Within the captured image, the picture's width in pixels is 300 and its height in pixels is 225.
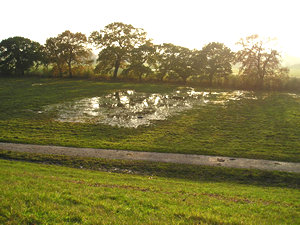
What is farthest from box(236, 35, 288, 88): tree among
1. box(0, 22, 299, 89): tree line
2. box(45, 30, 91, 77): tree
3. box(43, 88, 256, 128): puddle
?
box(45, 30, 91, 77): tree

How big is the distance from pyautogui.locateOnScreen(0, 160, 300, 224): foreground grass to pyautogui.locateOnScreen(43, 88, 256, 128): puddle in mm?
14786

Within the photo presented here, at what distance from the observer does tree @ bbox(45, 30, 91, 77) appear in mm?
69375

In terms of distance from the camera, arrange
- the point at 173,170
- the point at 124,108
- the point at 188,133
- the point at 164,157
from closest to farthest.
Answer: the point at 173,170
the point at 164,157
the point at 188,133
the point at 124,108

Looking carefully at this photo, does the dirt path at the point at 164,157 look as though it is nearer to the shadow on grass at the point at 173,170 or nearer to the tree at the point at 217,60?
the shadow on grass at the point at 173,170

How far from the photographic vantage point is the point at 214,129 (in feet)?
82.6

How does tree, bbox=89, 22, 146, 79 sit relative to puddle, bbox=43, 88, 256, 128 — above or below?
above

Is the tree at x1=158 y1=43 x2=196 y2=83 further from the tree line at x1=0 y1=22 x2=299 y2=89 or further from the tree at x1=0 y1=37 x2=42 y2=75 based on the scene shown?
the tree at x1=0 y1=37 x2=42 y2=75

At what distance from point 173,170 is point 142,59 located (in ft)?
177

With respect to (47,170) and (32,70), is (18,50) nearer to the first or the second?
(32,70)

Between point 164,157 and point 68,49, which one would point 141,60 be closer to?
point 68,49

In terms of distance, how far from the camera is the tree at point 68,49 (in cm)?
6938

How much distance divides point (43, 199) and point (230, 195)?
26.0 feet

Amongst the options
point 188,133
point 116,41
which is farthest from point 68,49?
point 188,133

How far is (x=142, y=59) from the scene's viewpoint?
66.2 metres
